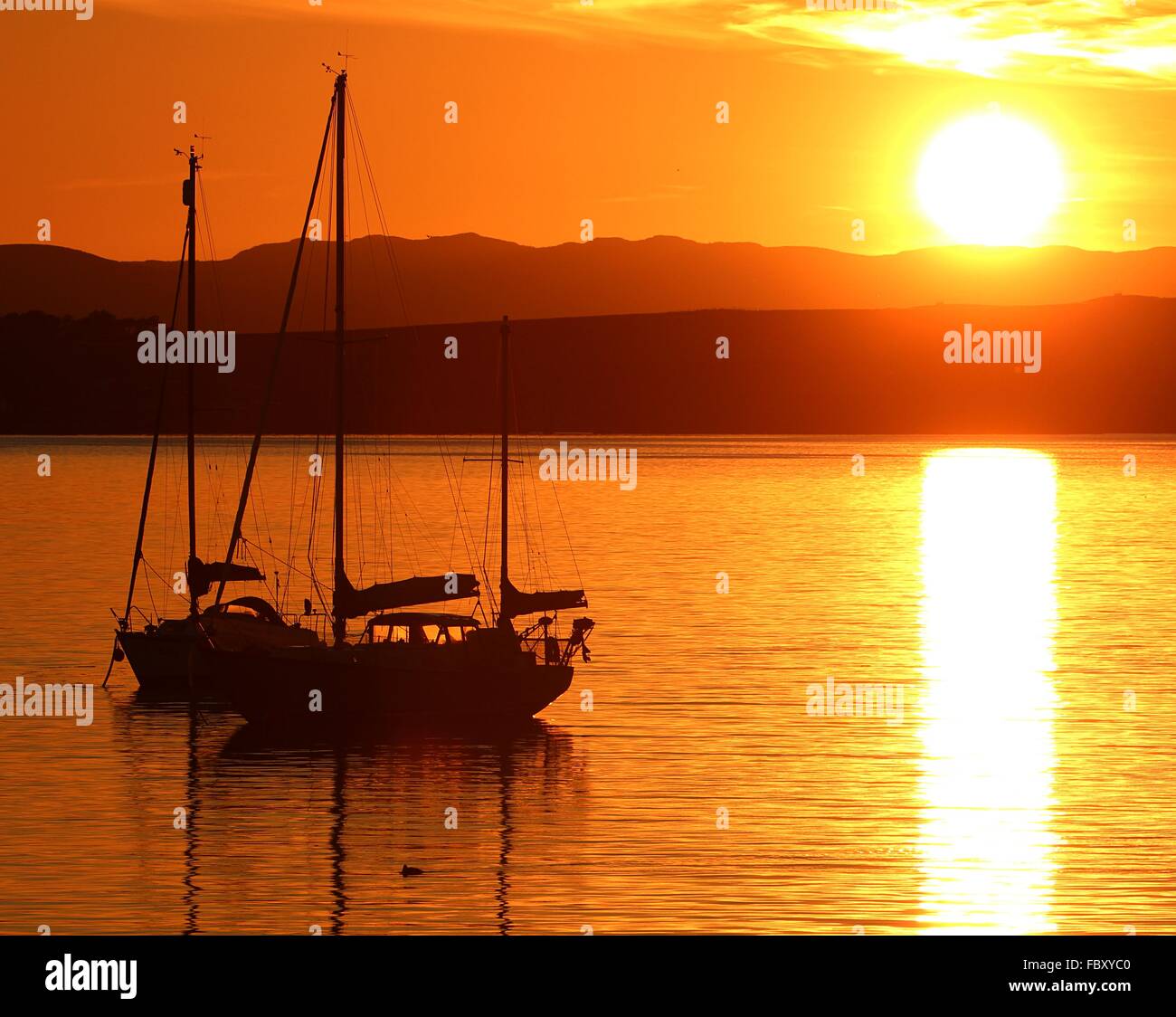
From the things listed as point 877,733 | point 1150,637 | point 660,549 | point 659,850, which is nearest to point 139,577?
point 660,549

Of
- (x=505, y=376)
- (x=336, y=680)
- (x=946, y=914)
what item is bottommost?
(x=946, y=914)

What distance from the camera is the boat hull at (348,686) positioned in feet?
144

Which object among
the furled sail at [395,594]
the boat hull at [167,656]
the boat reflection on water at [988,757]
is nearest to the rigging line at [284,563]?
the boat reflection on water at [988,757]

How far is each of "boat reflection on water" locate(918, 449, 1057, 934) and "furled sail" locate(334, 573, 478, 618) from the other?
12.5 meters

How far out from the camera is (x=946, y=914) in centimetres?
2853

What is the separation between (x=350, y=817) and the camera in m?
36.5

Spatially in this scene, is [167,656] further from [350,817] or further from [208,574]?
[350,817]

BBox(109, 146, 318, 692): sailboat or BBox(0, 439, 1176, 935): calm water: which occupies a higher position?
BBox(109, 146, 318, 692): sailboat

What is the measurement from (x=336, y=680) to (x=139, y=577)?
63.3 metres

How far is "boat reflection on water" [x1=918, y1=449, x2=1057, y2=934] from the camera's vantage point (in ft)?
97.8

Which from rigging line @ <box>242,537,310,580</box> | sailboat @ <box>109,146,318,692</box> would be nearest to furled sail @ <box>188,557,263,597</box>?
sailboat @ <box>109,146,318,692</box>

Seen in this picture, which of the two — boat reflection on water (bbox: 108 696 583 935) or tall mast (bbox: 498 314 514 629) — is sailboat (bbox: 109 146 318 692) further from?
tall mast (bbox: 498 314 514 629)

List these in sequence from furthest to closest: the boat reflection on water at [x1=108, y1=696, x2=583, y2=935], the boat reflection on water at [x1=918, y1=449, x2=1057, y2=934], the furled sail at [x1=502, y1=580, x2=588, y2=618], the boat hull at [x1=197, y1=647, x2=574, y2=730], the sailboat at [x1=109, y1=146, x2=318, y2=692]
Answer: the sailboat at [x1=109, y1=146, x2=318, y2=692] < the furled sail at [x1=502, y1=580, x2=588, y2=618] < the boat hull at [x1=197, y1=647, x2=574, y2=730] < the boat reflection on water at [x1=918, y1=449, x2=1057, y2=934] < the boat reflection on water at [x1=108, y1=696, x2=583, y2=935]
